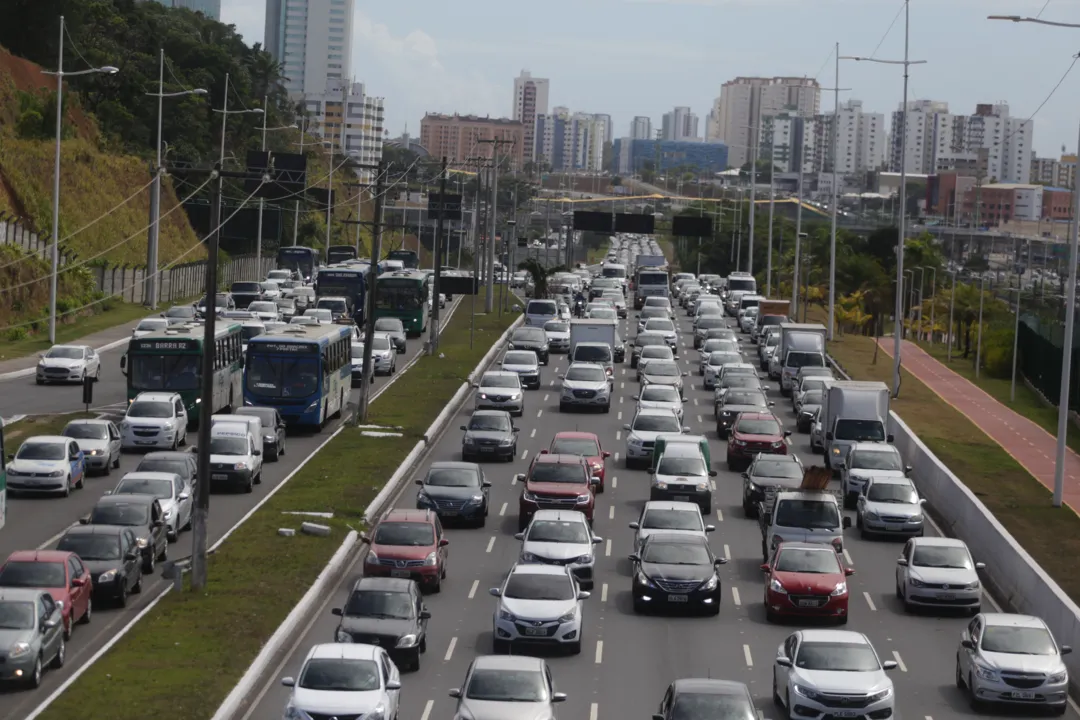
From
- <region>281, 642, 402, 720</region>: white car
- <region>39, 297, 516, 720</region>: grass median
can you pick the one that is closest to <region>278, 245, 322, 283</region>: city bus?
<region>39, 297, 516, 720</region>: grass median

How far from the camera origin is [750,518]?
40.3m

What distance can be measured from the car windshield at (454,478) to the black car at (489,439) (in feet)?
26.4

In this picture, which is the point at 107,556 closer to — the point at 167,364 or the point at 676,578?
the point at 676,578

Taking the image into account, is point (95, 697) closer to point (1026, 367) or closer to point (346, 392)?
point (346, 392)

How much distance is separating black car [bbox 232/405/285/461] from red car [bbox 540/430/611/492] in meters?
7.28

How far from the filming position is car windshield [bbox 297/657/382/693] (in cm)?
2098

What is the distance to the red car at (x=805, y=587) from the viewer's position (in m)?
29.5

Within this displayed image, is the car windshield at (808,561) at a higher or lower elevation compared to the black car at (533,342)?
lower

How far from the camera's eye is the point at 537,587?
88.6ft

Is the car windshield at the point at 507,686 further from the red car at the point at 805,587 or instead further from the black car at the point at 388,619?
the red car at the point at 805,587

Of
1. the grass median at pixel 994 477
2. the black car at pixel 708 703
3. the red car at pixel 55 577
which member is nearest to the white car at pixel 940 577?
the grass median at pixel 994 477

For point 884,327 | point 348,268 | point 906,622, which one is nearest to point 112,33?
point 348,268

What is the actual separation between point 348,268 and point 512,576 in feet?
190

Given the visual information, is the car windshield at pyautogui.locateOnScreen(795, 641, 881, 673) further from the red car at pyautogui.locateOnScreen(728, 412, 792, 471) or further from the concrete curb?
the red car at pyautogui.locateOnScreen(728, 412, 792, 471)
